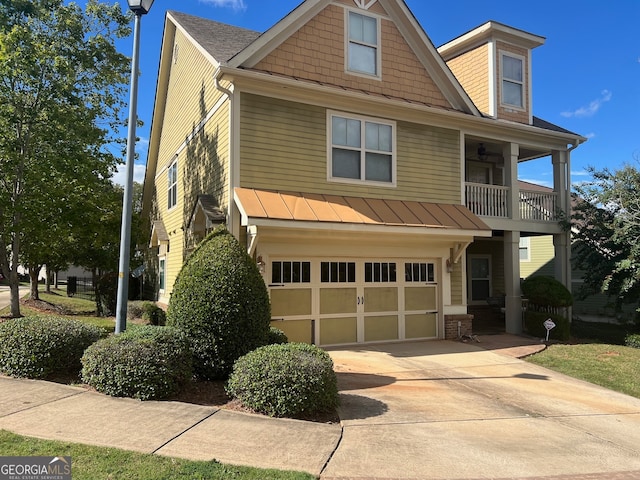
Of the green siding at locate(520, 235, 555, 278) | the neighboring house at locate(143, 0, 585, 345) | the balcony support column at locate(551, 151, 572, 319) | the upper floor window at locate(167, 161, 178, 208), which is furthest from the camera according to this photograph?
the green siding at locate(520, 235, 555, 278)

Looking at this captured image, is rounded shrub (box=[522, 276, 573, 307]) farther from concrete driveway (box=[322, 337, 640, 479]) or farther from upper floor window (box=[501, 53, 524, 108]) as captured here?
upper floor window (box=[501, 53, 524, 108])

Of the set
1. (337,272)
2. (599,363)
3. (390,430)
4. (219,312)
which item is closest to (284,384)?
(390,430)

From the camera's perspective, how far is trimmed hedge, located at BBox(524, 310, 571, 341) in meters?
13.5

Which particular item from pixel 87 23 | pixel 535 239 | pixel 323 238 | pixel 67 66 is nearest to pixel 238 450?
pixel 323 238

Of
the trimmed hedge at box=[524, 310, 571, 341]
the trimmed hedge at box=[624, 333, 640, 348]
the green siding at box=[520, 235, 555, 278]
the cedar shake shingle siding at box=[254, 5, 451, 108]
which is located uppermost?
the cedar shake shingle siding at box=[254, 5, 451, 108]

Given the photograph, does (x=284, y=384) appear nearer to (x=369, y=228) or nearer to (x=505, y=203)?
(x=369, y=228)

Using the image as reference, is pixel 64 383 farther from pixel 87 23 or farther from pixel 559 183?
pixel 559 183

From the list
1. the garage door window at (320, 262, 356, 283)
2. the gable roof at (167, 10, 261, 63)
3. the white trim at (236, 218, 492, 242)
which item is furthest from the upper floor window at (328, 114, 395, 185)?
the gable roof at (167, 10, 261, 63)

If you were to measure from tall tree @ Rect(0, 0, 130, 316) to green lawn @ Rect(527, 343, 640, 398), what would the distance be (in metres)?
13.5

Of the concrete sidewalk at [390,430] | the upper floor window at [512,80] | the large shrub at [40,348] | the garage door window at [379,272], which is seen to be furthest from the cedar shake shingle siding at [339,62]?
the concrete sidewalk at [390,430]

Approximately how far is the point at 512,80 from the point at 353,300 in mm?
9091

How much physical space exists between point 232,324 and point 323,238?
14.4 feet

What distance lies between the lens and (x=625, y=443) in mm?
5887

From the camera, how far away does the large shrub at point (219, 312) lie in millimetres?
6992
